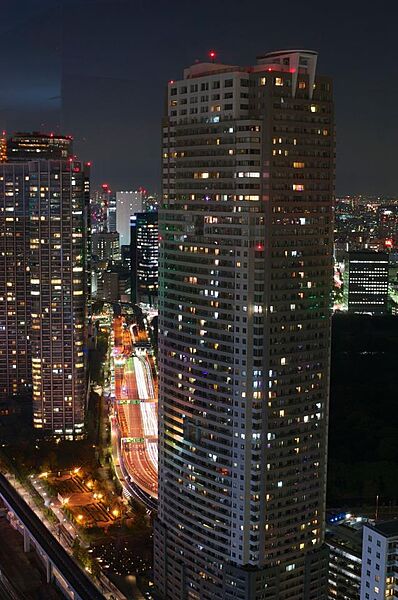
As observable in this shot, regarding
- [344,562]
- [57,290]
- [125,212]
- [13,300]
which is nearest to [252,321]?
[344,562]

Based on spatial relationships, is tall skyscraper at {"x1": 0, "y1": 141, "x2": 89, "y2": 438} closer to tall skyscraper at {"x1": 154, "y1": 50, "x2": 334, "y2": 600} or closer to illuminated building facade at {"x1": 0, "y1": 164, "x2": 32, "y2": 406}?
illuminated building facade at {"x1": 0, "y1": 164, "x2": 32, "y2": 406}

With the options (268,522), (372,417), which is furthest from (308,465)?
(372,417)

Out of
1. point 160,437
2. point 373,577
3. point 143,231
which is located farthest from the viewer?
point 143,231

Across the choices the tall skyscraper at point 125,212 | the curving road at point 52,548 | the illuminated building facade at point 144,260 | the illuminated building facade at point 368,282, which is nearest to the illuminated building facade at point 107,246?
the tall skyscraper at point 125,212

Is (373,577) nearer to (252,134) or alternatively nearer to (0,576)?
(252,134)

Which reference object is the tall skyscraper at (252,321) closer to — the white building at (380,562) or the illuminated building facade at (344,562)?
the illuminated building facade at (344,562)

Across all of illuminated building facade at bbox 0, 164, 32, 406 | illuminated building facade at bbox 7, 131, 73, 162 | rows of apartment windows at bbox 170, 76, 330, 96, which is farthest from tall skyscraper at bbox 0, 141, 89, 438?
rows of apartment windows at bbox 170, 76, 330, 96
